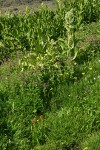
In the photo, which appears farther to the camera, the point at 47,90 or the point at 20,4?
the point at 20,4

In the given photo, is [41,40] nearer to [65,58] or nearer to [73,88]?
[65,58]

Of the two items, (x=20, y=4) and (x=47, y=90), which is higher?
(x=20, y=4)

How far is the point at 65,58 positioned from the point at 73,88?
3.32 feet

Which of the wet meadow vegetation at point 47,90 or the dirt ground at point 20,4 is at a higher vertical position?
the dirt ground at point 20,4

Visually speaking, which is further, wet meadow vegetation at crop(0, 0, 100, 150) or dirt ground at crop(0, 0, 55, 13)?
dirt ground at crop(0, 0, 55, 13)

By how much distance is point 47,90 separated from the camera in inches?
251

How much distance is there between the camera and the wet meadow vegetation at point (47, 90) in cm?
554

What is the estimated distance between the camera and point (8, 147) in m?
5.41

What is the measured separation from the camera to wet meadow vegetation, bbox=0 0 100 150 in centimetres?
554

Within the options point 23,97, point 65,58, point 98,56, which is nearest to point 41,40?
point 65,58

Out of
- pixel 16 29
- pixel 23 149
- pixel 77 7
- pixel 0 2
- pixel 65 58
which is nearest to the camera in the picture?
pixel 23 149

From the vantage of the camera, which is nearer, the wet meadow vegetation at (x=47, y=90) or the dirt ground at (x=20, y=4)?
the wet meadow vegetation at (x=47, y=90)

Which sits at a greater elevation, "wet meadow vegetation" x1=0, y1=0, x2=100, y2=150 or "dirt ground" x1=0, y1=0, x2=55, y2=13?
"dirt ground" x1=0, y1=0, x2=55, y2=13

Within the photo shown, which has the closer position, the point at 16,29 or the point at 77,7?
the point at 16,29
